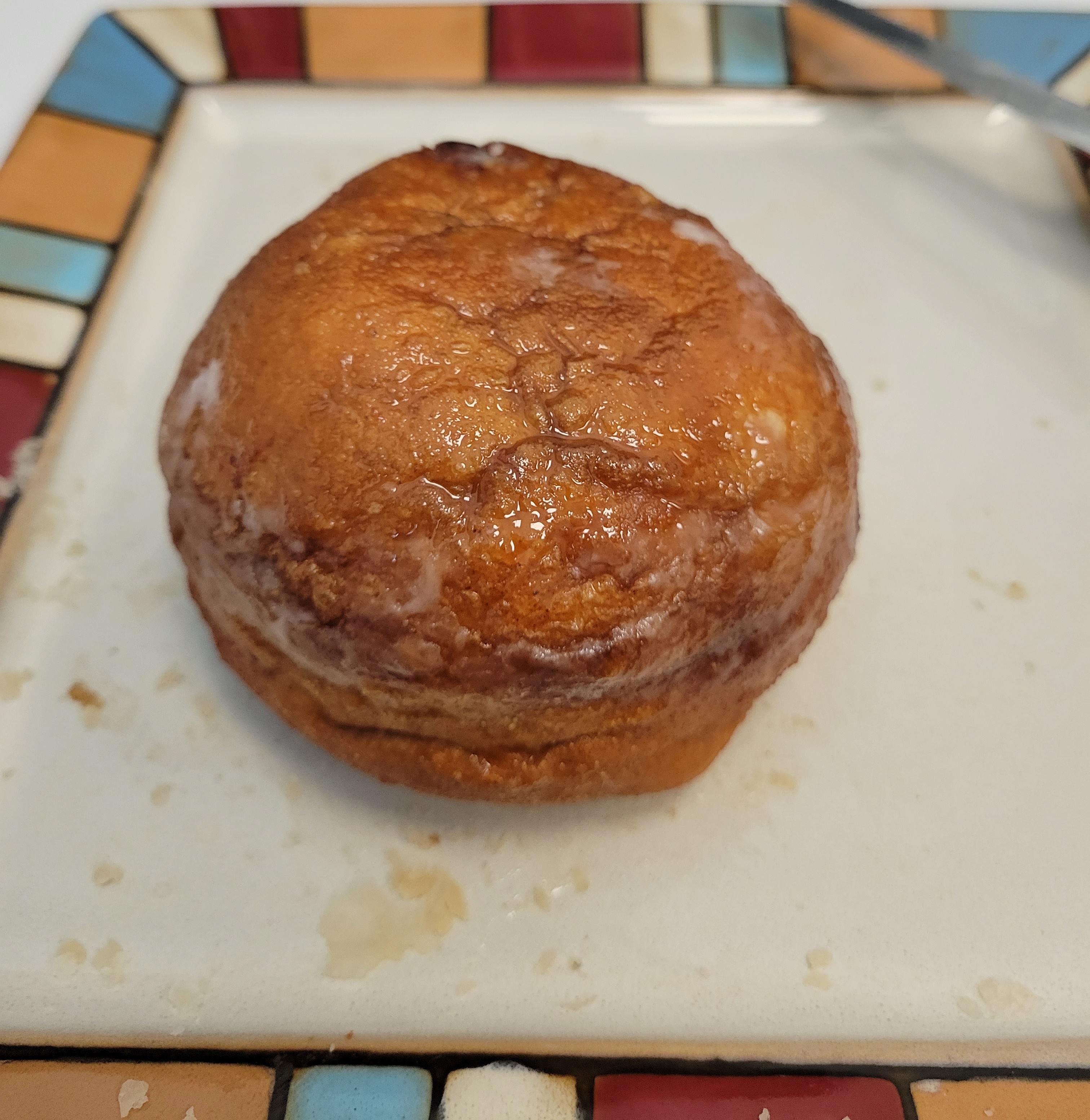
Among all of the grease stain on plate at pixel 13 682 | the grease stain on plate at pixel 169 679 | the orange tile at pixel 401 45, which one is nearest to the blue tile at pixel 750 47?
the orange tile at pixel 401 45

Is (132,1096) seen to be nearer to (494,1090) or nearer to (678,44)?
(494,1090)

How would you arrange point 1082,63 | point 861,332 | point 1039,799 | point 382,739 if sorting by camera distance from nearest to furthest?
point 382,739 → point 1039,799 → point 861,332 → point 1082,63

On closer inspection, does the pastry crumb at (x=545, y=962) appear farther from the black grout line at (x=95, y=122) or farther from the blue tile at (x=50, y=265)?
the black grout line at (x=95, y=122)

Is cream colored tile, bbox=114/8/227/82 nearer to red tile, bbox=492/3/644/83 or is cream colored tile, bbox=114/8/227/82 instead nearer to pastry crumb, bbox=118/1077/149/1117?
red tile, bbox=492/3/644/83

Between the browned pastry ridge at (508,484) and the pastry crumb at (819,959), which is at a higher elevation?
the browned pastry ridge at (508,484)

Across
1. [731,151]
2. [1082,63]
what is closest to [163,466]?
[731,151]

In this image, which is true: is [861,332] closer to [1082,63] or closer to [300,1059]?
[1082,63]

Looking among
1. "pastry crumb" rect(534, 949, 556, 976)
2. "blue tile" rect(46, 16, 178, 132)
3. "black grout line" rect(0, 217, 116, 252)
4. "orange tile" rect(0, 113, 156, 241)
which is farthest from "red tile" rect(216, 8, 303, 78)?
"pastry crumb" rect(534, 949, 556, 976)
